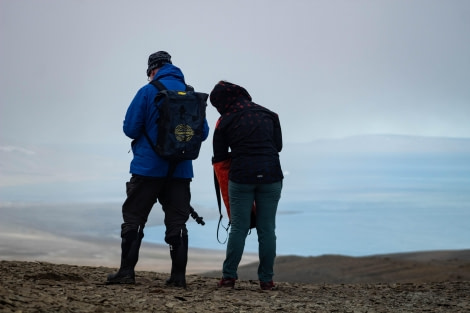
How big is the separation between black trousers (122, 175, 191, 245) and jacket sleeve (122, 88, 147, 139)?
42 centimetres

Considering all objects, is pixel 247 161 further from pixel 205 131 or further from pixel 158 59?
pixel 158 59

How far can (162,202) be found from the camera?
26.6 feet

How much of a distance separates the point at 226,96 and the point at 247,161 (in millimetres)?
657

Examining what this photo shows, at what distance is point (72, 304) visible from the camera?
658 centimetres

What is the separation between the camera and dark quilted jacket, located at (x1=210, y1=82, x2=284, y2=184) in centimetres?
791

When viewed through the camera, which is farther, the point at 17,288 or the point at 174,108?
the point at 174,108

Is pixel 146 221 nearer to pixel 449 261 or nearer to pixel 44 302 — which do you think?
pixel 44 302

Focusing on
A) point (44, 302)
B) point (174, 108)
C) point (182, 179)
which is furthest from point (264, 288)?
point (44, 302)

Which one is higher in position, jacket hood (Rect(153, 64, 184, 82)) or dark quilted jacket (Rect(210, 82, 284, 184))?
jacket hood (Rect(153, 64, 184, 82))

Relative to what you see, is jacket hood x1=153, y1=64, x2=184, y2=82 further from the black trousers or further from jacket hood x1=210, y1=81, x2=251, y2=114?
the black trousers

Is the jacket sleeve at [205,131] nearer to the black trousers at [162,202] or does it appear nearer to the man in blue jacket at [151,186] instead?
the man in blue jacket at [151,186]

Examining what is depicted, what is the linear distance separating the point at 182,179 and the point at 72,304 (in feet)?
6.11

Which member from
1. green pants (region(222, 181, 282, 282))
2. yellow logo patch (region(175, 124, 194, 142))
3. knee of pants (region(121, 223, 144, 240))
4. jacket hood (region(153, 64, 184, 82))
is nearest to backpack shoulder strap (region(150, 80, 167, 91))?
jacket hood (region(153, 64, 184, 82))

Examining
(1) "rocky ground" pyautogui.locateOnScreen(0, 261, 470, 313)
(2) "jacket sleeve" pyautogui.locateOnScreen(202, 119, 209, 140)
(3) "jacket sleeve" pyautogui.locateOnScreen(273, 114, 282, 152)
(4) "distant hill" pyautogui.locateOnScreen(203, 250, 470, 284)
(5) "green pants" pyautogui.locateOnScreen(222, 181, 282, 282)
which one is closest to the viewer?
(1) "rocky ground" pyautogui.locateOnScreen(0, 261, 470, 313)
